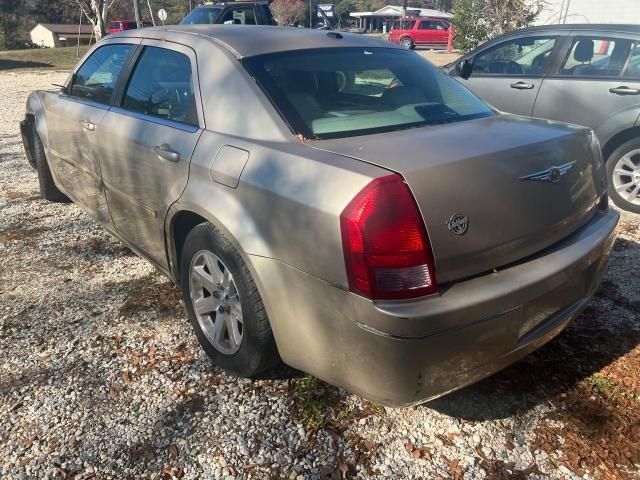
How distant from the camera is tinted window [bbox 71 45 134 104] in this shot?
11.4ft

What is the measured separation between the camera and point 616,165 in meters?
5.01

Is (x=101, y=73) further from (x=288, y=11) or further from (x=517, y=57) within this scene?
(x=288, y=11)

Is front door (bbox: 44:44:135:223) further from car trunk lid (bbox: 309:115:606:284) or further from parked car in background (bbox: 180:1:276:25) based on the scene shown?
parked car in background (bbox: 180:1:276:25)

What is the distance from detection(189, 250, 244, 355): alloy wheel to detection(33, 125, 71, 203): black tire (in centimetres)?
298

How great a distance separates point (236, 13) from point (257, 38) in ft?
37.7

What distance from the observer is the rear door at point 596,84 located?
484 cm

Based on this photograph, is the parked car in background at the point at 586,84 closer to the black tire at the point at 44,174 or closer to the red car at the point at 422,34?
the black tire at the point at 44,174

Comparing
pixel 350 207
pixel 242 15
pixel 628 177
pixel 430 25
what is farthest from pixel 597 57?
pixel 430 25

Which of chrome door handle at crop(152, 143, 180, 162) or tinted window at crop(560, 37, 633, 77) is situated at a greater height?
tinted window at crop(560, 37, 633, 77)

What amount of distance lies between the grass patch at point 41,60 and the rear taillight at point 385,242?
84.8 feet

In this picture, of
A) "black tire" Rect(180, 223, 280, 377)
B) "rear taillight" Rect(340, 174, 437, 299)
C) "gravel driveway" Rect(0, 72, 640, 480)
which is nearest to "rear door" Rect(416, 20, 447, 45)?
"gravel driveway" Rect(0, 72, 640, 480)

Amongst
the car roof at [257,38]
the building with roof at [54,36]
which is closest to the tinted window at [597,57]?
the car roof at [257,38]

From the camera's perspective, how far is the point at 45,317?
10.4 feet

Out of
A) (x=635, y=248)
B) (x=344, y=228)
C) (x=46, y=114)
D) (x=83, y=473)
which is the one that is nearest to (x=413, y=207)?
(x=344, y=228)
